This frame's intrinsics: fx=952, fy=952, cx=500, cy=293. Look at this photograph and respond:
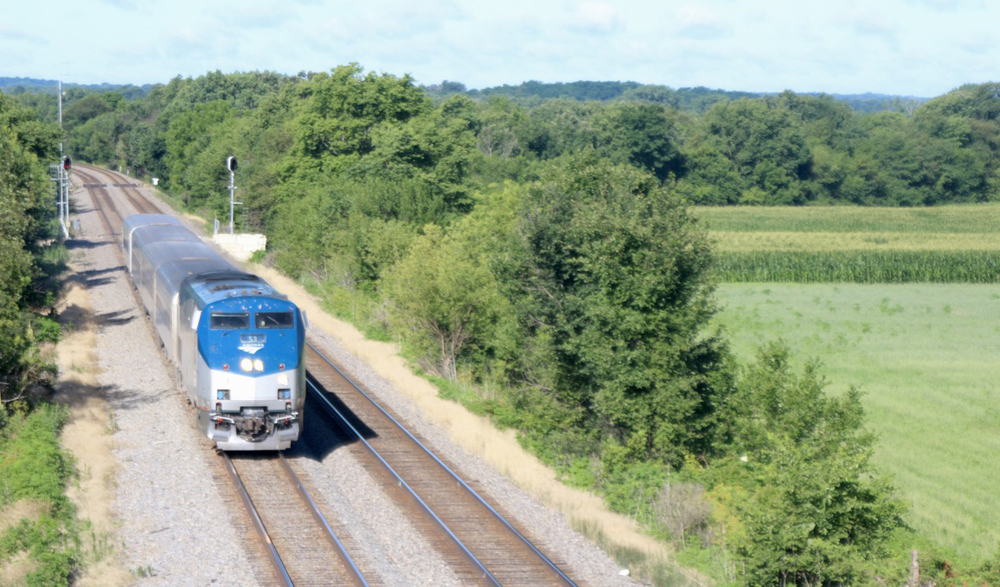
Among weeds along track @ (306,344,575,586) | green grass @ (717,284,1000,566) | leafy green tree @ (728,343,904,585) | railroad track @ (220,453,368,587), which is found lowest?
green grass @ (717,284,1000,566)

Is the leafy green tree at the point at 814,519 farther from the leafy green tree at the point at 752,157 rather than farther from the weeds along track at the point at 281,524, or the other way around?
the leafy green tree at the point at 752,157

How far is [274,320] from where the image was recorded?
21609 mm

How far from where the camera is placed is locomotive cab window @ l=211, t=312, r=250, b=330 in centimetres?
2110

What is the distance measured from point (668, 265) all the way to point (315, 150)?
41.0m

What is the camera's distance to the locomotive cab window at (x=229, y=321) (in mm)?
21098

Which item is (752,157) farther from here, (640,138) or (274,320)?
(274,320)

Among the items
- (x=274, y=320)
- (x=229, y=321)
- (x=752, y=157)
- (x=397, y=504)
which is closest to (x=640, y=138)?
(x=752, y=157)

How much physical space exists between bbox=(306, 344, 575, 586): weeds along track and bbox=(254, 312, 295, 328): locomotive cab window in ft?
12.3

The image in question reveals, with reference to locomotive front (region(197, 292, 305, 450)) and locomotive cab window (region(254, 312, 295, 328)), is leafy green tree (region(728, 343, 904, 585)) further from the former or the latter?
locomotive cab window (region(254, 312, 295, 328))

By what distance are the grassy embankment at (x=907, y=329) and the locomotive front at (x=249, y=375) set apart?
12.8m

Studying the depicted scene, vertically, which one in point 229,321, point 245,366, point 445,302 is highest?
point 229,321

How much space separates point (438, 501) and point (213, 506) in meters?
4.57

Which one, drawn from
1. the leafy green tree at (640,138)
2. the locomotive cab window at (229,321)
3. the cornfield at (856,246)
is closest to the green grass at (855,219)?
the cornfield at (856,246)

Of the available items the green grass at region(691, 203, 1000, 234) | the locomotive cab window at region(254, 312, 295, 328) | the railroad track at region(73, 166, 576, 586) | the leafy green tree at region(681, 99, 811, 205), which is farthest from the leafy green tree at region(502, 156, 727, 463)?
the leafy green tree at region(681, 99, 811, 205)
